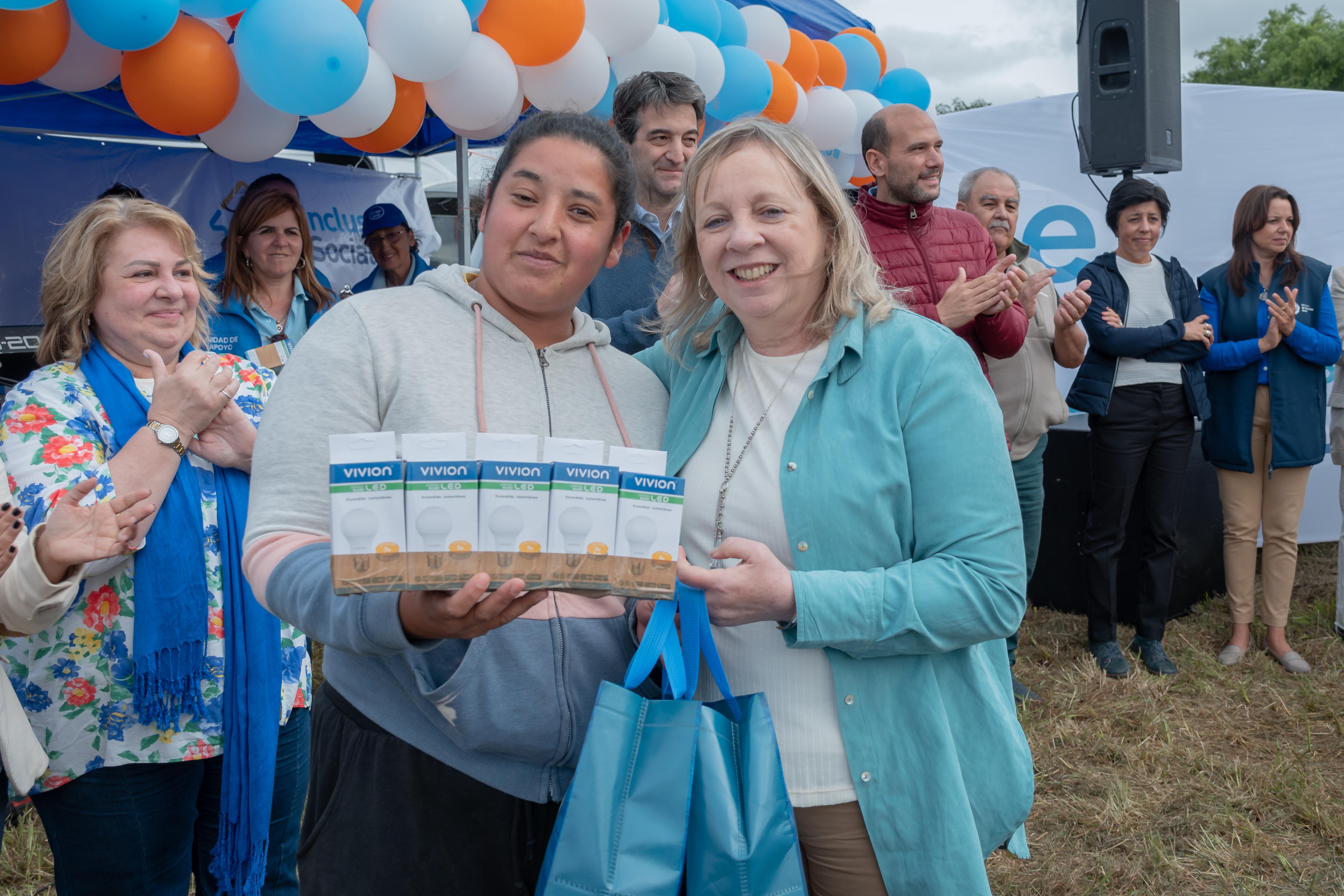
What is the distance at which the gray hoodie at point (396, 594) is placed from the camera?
1140 mm

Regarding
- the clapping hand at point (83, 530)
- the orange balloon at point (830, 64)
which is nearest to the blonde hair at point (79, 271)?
the clapping hand at point (83, 530)

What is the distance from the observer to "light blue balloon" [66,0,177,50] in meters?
3.07

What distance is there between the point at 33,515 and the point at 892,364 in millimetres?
1554

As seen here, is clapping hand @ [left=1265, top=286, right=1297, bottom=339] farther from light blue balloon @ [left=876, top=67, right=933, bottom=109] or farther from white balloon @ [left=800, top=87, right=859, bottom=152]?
light blue balloon @ [left=876, top=67, right=933, bottom=109]

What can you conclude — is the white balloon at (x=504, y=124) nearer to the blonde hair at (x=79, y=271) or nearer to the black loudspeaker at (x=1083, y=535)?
the blonde hair at (x=79, y=271)

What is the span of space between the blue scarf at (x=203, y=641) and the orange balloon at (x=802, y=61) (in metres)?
4.54

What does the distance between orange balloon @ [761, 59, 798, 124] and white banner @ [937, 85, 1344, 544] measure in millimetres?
2246

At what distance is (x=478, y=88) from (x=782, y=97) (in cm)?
181

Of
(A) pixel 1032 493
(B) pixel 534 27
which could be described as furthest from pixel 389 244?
(A) pixel 1032 493

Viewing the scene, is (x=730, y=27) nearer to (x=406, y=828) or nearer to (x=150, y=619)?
(x=150, y=619)

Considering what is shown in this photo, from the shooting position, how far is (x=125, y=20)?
312cm

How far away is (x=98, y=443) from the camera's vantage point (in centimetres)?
181

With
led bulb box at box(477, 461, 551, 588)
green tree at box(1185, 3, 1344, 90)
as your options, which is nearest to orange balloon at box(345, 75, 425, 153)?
led bulb box at box(477, 461, 551, 588)

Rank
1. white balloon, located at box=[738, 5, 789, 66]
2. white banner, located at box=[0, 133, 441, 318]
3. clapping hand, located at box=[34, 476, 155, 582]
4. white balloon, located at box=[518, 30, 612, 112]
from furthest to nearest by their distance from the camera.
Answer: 1. white balloon, located at box=[738, 5, 789, 66]
2. white banner, located at box=[0, 133, 441, 318]
3. white balloon, located at box=[518, 30, 612, 112]
4. clapping hand, located at box=[34, 476, 155, 582]
